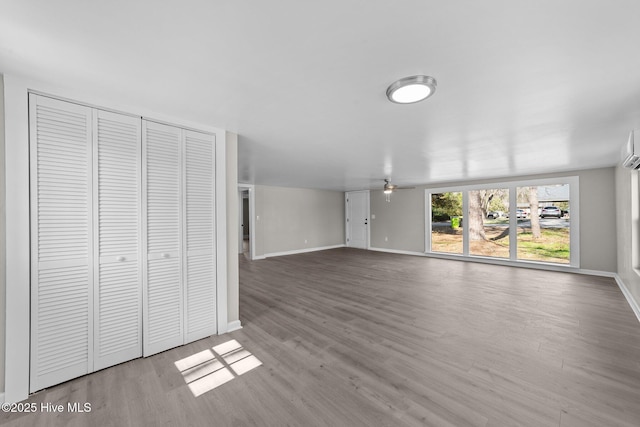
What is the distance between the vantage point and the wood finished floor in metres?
1.56

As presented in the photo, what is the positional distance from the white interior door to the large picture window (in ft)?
7.35

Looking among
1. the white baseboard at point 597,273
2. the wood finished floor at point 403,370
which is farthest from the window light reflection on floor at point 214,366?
the white baseboard at point 597,273

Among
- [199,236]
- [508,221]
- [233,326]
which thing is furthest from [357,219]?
[199,236]

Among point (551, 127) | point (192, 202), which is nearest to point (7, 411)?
point (192, 202)

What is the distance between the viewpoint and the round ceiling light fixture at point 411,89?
1.59m

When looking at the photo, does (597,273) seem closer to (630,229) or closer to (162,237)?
(630,229)

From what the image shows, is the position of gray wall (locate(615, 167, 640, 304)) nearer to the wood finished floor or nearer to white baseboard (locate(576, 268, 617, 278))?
the wood finished floor

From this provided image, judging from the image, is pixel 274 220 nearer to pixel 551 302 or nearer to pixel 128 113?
pixel 128 113

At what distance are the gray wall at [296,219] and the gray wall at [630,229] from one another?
22.7 ft

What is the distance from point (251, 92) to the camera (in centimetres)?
182

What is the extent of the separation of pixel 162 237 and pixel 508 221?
286 inches

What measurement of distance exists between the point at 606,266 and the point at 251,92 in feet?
24.1

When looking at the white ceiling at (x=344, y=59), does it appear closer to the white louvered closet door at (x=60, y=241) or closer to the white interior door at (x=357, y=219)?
the white louvered closet door at (x=60, y=241)

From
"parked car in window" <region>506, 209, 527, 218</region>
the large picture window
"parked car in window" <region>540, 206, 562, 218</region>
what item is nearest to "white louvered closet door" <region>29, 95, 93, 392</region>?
the large picture window
